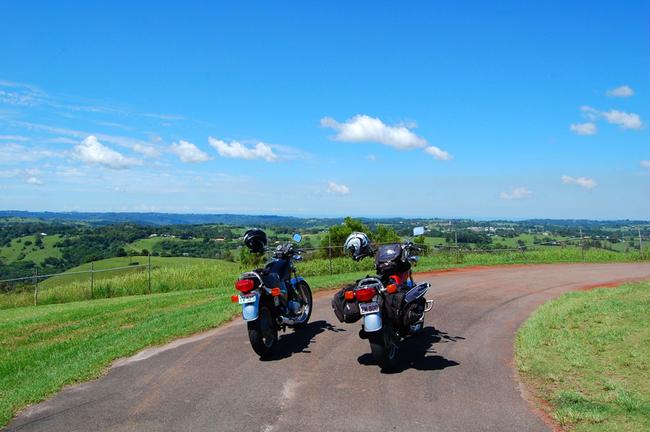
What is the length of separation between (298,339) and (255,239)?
76.2 inches

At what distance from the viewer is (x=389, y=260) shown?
7711 millimetres

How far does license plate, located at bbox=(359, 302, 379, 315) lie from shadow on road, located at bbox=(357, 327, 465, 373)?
910mm

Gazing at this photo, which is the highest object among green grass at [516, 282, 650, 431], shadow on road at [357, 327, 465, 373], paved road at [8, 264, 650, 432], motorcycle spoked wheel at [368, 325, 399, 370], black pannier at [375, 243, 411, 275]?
black pannier at [375, 243, 411, 275]

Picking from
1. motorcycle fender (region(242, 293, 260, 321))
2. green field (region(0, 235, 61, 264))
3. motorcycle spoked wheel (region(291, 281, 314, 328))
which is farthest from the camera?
green field (region(0, 235, 61, 264))

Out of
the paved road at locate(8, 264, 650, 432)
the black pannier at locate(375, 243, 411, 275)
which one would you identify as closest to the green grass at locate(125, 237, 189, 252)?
the paved road at locate(8, 264, 650, 432)

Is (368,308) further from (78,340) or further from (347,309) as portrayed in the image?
(78,340)

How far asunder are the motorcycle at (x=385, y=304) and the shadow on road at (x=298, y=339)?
50.2 inches

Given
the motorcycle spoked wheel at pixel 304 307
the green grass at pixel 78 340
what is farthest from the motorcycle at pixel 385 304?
the green grass at pixel 78 340

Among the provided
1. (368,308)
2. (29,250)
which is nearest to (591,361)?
(368,308)

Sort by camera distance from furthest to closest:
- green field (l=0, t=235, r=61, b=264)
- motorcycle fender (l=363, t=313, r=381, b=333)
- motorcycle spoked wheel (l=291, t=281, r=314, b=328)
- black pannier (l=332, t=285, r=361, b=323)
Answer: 1. green field (l=0, t=235, r=61, b=264)
2. motorcycle spoked wheel (l=291, t=281, r=314, b=328)
3. black pannier (l=332, t=285, r=361, b=323)
4. motorcycle fender (l=363, t=313, r=381, b=333)

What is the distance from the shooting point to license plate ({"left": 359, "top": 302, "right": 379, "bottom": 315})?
265 inches

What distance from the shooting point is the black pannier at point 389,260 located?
303 inches

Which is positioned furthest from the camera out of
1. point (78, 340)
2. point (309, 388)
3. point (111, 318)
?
point (111, 318)

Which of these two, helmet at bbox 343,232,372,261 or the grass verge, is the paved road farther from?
helmet at bbox 343,232,372,261
